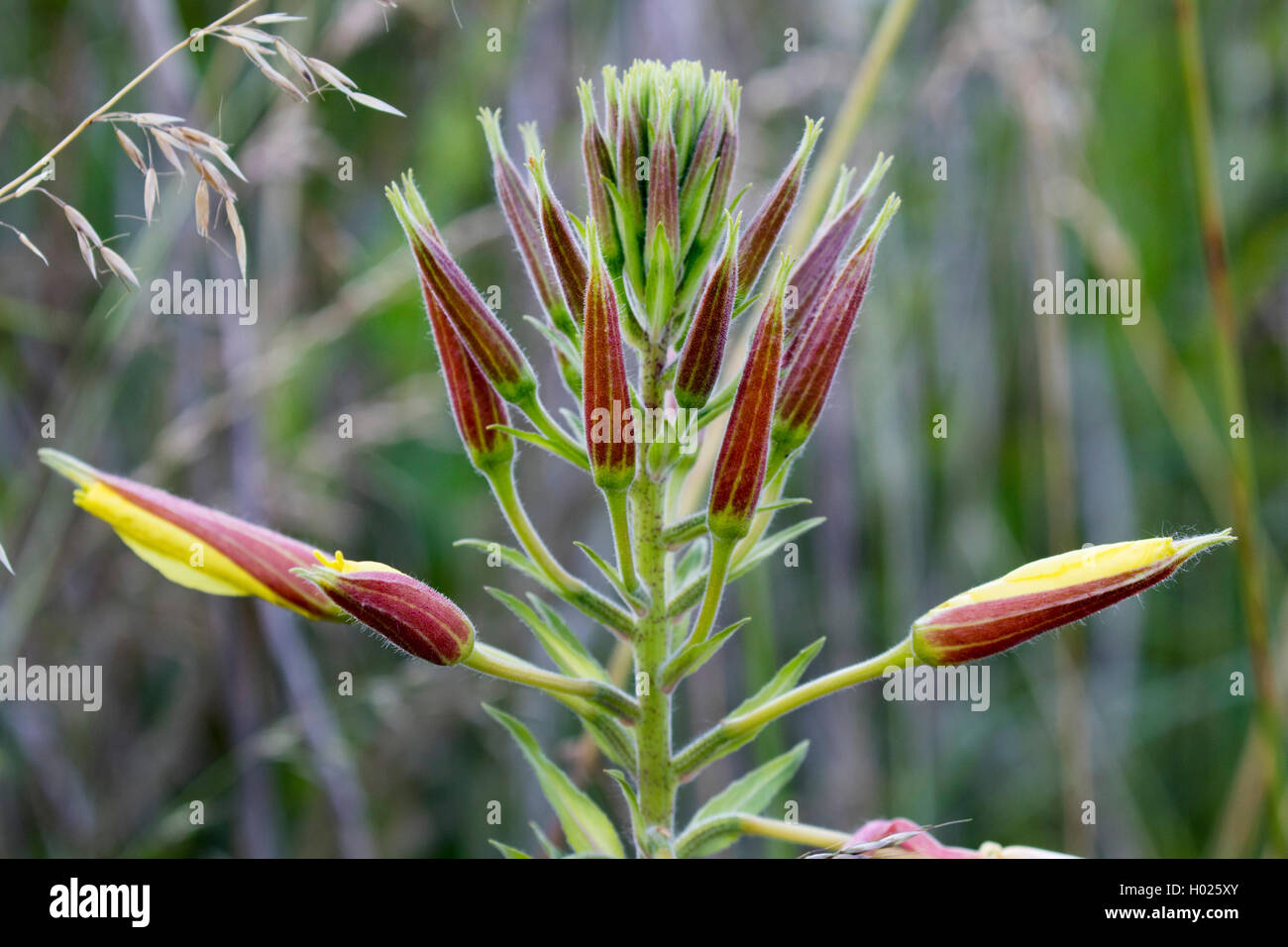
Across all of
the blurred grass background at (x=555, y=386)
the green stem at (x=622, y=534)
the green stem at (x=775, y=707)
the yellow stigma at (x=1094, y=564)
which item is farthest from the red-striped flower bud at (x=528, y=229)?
the blurred grass background at (x=555, y=386)

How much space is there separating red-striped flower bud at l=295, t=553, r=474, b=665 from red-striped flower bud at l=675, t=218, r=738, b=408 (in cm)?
51

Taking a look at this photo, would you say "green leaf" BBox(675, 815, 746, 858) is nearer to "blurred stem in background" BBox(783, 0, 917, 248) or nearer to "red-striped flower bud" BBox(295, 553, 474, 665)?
"red-striped flower bud" BBox(295, 553, 474, 665)

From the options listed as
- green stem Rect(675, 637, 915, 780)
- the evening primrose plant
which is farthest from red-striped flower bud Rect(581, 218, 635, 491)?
green stem Rect(675, 637, 915, 780)

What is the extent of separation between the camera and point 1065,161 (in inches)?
155

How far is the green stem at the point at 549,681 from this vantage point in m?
1.62

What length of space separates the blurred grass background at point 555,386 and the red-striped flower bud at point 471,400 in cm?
152

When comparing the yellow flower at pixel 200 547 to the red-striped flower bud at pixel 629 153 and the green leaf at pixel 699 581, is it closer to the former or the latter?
the green leaf at pixel 699 581

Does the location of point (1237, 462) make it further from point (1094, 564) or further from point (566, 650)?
point (566, 650)

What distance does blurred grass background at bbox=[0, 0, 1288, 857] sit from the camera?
3.57 metres

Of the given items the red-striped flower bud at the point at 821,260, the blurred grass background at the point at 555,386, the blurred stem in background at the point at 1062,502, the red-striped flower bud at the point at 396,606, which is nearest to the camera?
the red-striped flower bud at the point at 396,606

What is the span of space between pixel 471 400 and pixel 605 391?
365mm
